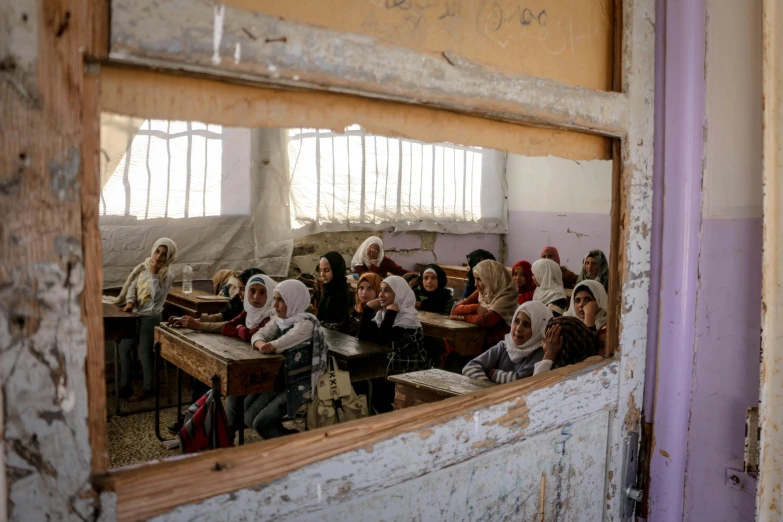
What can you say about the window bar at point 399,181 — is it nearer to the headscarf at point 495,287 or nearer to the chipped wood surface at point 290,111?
the headscarf at point 495,287

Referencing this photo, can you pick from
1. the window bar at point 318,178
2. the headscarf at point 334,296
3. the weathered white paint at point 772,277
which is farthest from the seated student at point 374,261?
the weathered white paint at point 772,277

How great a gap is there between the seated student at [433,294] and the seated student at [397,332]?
131cm

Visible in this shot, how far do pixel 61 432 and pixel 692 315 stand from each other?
149 cm

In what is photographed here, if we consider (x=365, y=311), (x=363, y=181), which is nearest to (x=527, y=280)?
(x=365, y=311)

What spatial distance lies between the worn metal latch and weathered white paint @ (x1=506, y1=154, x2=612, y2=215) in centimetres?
648

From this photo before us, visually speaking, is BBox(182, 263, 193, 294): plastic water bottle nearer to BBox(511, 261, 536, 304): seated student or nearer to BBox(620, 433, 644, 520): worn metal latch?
BBox(511, 261, 536, 304): seated student

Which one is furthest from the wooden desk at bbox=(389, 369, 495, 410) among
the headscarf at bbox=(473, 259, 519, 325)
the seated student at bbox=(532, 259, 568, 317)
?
the seated student at bbox=(532, 259, 568, 317)

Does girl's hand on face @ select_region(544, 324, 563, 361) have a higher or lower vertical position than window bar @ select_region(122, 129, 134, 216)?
lower

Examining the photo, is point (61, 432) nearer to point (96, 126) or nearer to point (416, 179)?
point (96, 126)

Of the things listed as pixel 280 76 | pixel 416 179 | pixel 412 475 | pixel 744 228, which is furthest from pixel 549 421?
pixel 416 179

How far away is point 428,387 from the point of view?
8.22ft

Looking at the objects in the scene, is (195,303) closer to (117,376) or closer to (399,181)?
(117,376)

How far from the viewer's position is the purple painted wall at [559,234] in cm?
830

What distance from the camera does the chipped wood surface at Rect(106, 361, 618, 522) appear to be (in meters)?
1.05
